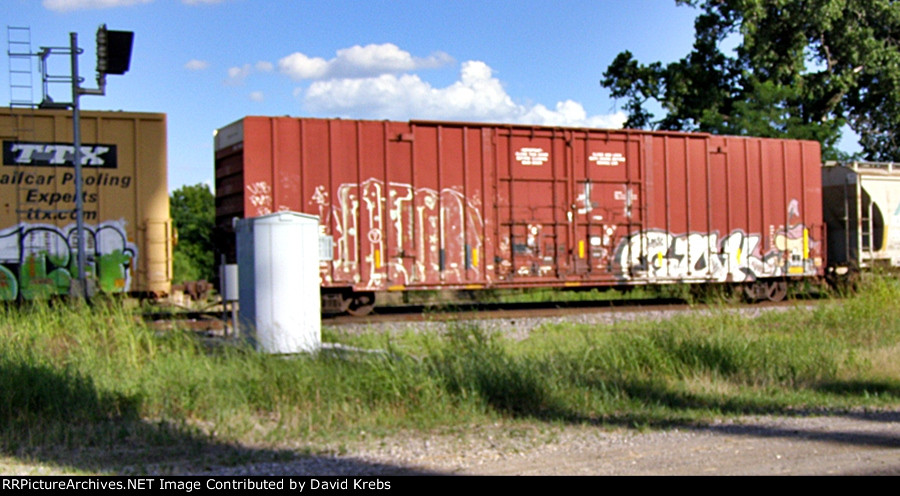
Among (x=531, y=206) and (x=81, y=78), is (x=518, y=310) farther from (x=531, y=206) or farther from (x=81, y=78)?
(x=81, y=78)

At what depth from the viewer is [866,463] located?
17.5 feet

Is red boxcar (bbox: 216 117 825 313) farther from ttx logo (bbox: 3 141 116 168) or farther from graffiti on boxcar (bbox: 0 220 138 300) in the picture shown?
ttx logo (bbox: 3 141 116 168)

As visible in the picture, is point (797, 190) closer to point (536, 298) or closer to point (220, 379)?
point (536, 298)

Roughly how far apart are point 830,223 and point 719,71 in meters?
14.4

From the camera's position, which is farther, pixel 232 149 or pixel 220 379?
pixel 232 149

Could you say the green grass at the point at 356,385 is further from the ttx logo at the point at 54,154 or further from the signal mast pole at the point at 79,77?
the ttx logo at the point at 54,154

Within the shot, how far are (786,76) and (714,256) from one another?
58.0 ft

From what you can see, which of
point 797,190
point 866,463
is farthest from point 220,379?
point 797,190

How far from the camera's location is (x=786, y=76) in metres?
31.2

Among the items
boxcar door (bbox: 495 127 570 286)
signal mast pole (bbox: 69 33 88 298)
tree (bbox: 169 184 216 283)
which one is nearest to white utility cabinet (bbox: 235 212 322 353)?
signal mast pole (bbox: 69 33 88 298)

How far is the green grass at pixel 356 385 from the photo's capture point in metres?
6.34

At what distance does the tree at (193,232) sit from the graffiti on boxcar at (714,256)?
12059 millimetres

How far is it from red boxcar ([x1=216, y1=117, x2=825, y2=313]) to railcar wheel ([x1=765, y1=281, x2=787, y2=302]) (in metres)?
0.03

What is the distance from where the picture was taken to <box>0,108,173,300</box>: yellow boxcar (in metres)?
12.5
